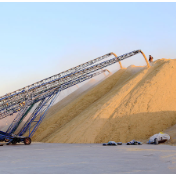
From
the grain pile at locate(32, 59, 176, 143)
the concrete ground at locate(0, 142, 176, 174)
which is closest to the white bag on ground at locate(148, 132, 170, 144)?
the grain pile at locate(32, 59, 176, 143)

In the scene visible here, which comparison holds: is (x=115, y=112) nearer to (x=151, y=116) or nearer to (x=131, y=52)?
(x=151, y=116)

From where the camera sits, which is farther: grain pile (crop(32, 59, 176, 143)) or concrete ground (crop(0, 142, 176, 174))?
grain pile (crop(32, 59, 176, 143))

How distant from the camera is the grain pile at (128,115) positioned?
2553 cm

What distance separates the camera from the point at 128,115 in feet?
89.4

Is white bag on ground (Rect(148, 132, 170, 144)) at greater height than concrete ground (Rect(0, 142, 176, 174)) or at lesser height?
lesser

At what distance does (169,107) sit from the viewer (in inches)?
1117

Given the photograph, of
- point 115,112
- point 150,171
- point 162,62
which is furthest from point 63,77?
point 150,171

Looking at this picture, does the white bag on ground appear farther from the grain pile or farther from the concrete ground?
the concrete ground

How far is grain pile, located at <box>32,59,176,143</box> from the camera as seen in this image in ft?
83.8

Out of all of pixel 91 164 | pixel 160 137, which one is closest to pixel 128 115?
pixel 160 137

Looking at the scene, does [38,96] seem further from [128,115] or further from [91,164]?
[91,164]

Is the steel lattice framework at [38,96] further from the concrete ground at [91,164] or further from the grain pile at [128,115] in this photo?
the concrete ground at [91,164]

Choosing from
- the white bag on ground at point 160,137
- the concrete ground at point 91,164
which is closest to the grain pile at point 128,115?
the white bag on ground at point 160,137

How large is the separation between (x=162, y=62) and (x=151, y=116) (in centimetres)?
1254
